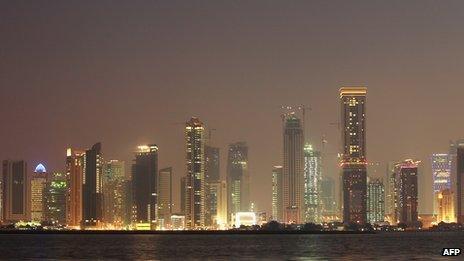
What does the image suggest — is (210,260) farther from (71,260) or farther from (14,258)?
(14,258)

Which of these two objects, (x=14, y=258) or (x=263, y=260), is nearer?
(x=263, y=260)

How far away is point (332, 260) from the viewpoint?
11831 cm

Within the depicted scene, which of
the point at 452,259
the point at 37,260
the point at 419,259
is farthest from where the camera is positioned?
the point at 37,260

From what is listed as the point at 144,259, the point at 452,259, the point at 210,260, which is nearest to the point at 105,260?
the point at 144,259

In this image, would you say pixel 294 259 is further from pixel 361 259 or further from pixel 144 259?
pixel 144 259

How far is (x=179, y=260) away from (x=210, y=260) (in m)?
3.64

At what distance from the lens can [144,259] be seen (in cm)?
12250

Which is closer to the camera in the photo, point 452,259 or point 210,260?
point 452,259

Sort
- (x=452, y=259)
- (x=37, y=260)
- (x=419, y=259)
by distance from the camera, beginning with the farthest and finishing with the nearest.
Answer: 1. (x=37, y=260)
2. (x=419, y=259)
3. (x=452, y=259)

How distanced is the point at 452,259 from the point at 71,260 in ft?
154

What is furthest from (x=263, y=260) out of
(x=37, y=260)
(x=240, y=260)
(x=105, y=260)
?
(x=37, y=260)

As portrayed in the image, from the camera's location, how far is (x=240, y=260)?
122188 millimetres

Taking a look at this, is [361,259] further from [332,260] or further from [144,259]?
[144,259]

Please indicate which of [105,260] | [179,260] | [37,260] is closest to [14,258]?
[37,260]
